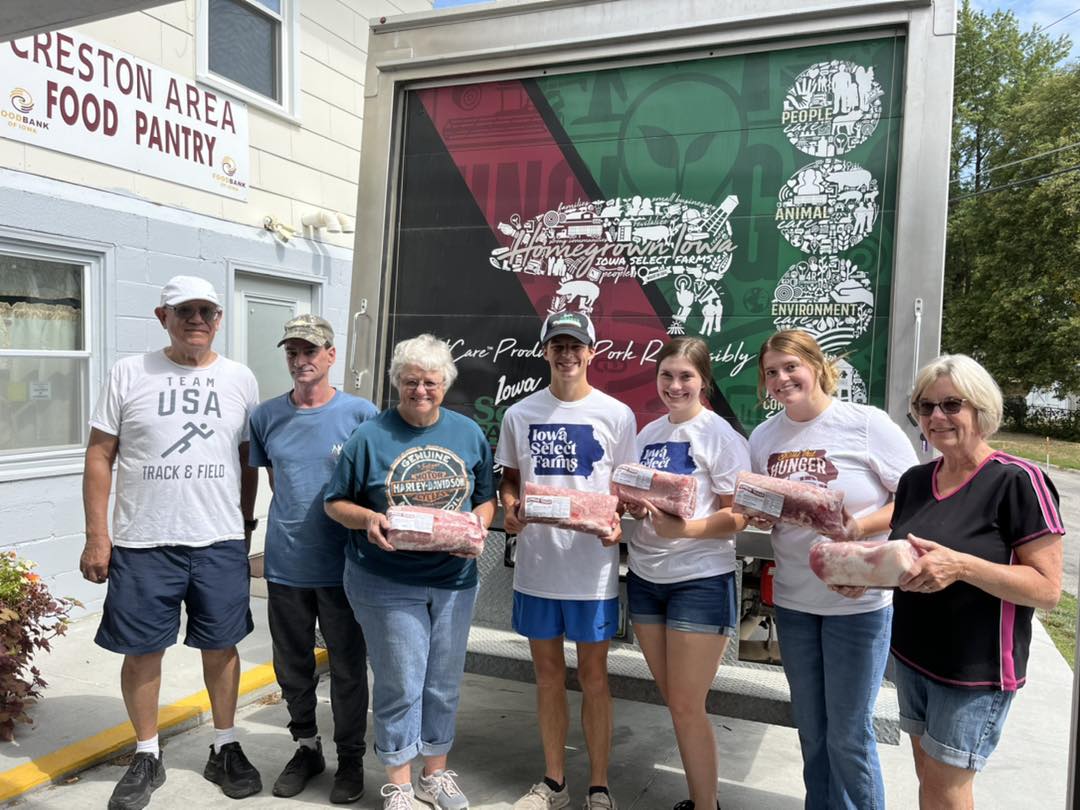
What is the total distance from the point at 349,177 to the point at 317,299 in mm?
1303

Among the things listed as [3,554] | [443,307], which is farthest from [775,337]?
[3,554]

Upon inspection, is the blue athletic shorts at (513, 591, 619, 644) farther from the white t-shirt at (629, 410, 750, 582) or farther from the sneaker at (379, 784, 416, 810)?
the sneaker at (379, 784, 416, 810)

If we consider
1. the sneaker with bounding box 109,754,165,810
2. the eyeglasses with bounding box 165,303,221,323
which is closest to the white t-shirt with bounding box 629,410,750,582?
the eyeglasses with bounding box 165,303,221,323

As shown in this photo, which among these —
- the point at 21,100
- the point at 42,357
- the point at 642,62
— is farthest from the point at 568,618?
the point at 21,100

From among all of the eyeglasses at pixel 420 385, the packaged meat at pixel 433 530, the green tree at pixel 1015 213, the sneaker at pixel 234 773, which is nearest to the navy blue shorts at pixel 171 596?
the sneaker at pixel 234 773

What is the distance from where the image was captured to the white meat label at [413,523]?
270 centimetres

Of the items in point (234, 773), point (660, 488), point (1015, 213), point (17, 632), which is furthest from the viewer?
point (1015, 213)

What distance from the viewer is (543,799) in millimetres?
3145

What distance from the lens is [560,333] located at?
2912mm

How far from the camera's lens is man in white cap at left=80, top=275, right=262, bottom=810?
3145 millimetres

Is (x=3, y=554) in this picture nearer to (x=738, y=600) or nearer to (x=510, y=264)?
(x=510, y=264)

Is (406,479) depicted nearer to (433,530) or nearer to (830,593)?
(433,530)

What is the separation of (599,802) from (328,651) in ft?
4.02

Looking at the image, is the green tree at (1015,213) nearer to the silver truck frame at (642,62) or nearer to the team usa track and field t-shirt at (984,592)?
the silver truck frame at (642,62)
